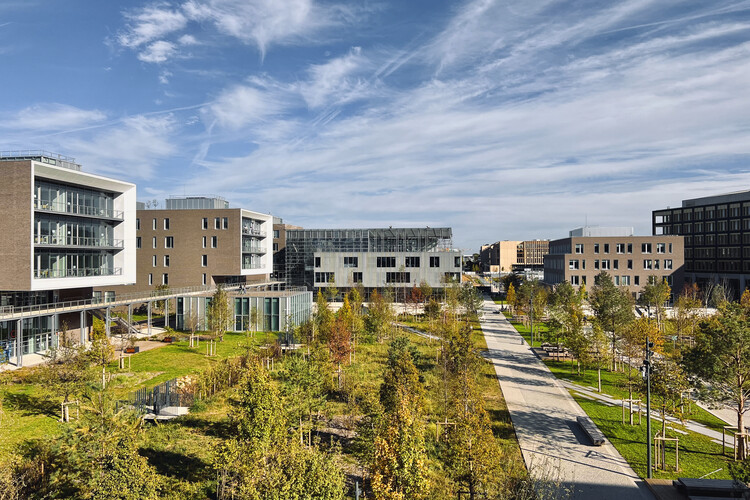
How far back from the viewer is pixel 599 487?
17.4 meters

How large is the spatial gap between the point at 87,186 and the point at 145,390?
24796 millimetres

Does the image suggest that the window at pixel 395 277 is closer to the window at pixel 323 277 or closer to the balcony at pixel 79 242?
the window at pixel 323 277

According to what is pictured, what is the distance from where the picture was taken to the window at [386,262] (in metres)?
80.5

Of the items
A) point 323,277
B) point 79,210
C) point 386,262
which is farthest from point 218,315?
point 386,262

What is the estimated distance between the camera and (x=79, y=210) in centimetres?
3978

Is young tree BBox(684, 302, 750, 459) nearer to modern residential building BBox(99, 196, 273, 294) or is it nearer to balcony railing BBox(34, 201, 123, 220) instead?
balcony railing BBox(34, 201, 123, 220)

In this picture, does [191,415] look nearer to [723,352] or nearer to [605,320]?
[723,352]

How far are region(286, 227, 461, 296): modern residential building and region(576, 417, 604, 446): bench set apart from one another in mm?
49806

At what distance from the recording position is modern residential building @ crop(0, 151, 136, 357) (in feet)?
111

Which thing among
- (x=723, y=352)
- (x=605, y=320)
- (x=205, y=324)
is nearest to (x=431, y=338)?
(x=605, y=320)

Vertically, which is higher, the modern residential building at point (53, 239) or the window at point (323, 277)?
the modern residential building at point (53, 239)

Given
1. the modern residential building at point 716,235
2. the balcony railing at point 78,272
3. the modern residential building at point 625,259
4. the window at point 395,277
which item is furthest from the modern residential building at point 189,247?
the modern residential building at point 716,235

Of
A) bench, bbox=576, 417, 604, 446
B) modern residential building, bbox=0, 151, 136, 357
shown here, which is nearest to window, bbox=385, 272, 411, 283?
modern residential building, bbox=0, 151, 136, 357

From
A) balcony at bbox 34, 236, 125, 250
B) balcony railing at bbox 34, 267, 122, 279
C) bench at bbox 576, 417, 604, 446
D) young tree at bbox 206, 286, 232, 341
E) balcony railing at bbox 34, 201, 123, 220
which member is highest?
balcony railing at bbox 34, 201, 123, 220
